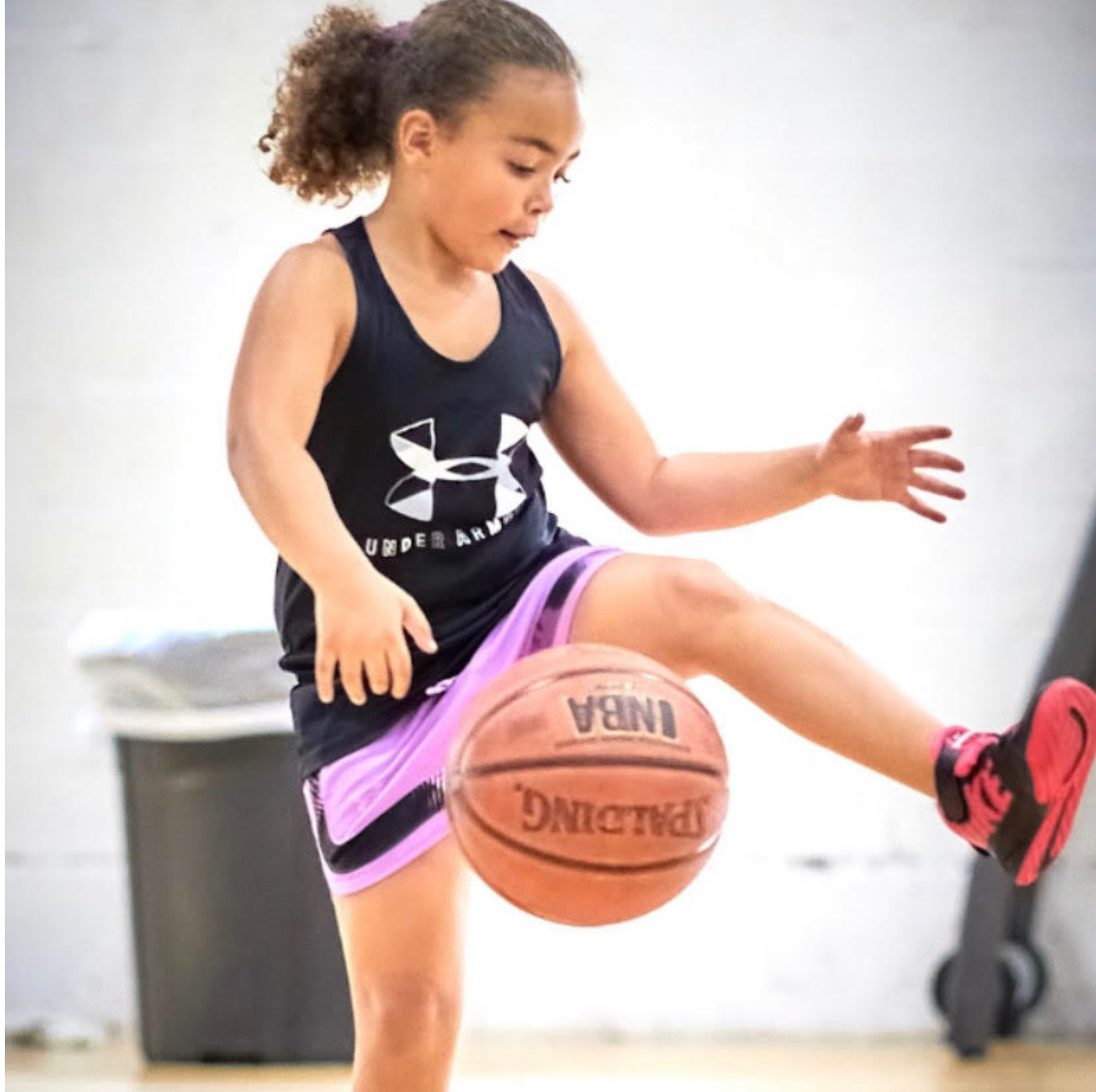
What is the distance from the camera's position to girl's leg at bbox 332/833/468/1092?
157cm

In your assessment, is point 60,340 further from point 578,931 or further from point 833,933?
point 833,933

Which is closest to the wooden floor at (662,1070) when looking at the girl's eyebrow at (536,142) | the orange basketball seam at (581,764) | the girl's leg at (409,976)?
the girl's leg at (409,976)

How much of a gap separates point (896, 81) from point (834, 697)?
158 centimetres

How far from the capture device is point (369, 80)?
1688 millimetres

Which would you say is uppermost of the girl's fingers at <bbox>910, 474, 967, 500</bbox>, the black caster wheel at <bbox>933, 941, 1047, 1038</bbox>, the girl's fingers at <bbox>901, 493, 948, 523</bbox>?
the girl's fingers at <bbox>910, 474, 967, 500</bbox>

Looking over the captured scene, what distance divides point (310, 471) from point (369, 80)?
1.51 ft

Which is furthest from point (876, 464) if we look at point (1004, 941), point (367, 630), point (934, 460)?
point (1004, 941)

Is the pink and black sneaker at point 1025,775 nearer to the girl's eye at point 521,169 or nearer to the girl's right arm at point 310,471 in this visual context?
the girl's right arm at point 310,471

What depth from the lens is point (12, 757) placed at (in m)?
2.90

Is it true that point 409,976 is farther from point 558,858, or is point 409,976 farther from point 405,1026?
point 558,858

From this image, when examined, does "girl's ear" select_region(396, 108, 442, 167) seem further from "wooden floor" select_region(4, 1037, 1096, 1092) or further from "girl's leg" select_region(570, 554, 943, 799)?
"wooden floor" select_region(4, 1037, 1096, 1092)

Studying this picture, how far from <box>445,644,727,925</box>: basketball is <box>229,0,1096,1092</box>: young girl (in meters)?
0.10

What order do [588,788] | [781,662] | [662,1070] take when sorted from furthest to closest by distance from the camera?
[662,1070] < [781,662] < [588,788]

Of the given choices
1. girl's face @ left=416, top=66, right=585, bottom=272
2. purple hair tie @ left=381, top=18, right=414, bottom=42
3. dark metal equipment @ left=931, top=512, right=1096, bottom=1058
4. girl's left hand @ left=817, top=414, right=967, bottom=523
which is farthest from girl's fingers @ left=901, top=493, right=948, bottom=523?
→ dark metal equipment @ left=931, top=512, right=1096, bottom=1058
